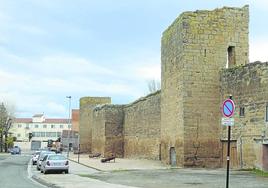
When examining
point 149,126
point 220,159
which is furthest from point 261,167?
point 149,126

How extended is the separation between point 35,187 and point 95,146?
40.6 meters

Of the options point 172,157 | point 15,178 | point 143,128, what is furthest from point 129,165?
point 15,178

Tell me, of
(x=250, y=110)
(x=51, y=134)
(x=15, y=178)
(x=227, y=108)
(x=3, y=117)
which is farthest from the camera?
(x=51, y=134)

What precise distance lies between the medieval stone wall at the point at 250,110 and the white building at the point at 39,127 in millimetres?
152692

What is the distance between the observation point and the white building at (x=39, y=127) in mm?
179750

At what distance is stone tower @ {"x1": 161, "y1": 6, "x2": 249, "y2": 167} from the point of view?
103 feet

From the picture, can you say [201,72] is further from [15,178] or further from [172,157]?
[15,178]

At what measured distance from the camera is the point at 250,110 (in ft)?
92.9

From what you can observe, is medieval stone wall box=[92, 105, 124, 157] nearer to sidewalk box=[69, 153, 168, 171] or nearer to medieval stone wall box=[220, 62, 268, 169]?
sidewalk box=[69, 153, 168, 171]

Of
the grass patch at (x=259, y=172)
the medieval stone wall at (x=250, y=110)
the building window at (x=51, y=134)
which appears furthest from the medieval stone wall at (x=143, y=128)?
the building window at (x=51, y=134)

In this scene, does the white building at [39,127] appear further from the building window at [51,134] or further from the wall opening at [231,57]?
the wall opening at [231,57]

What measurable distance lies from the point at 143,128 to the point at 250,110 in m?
19.5

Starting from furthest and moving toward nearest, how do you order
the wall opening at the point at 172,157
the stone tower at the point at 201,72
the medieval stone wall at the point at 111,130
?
the medieval stone wall at the point at 111,130
the wall opening at the point at 172,157
the stone tower at the point at 201,72

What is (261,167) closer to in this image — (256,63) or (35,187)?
(256,63)
